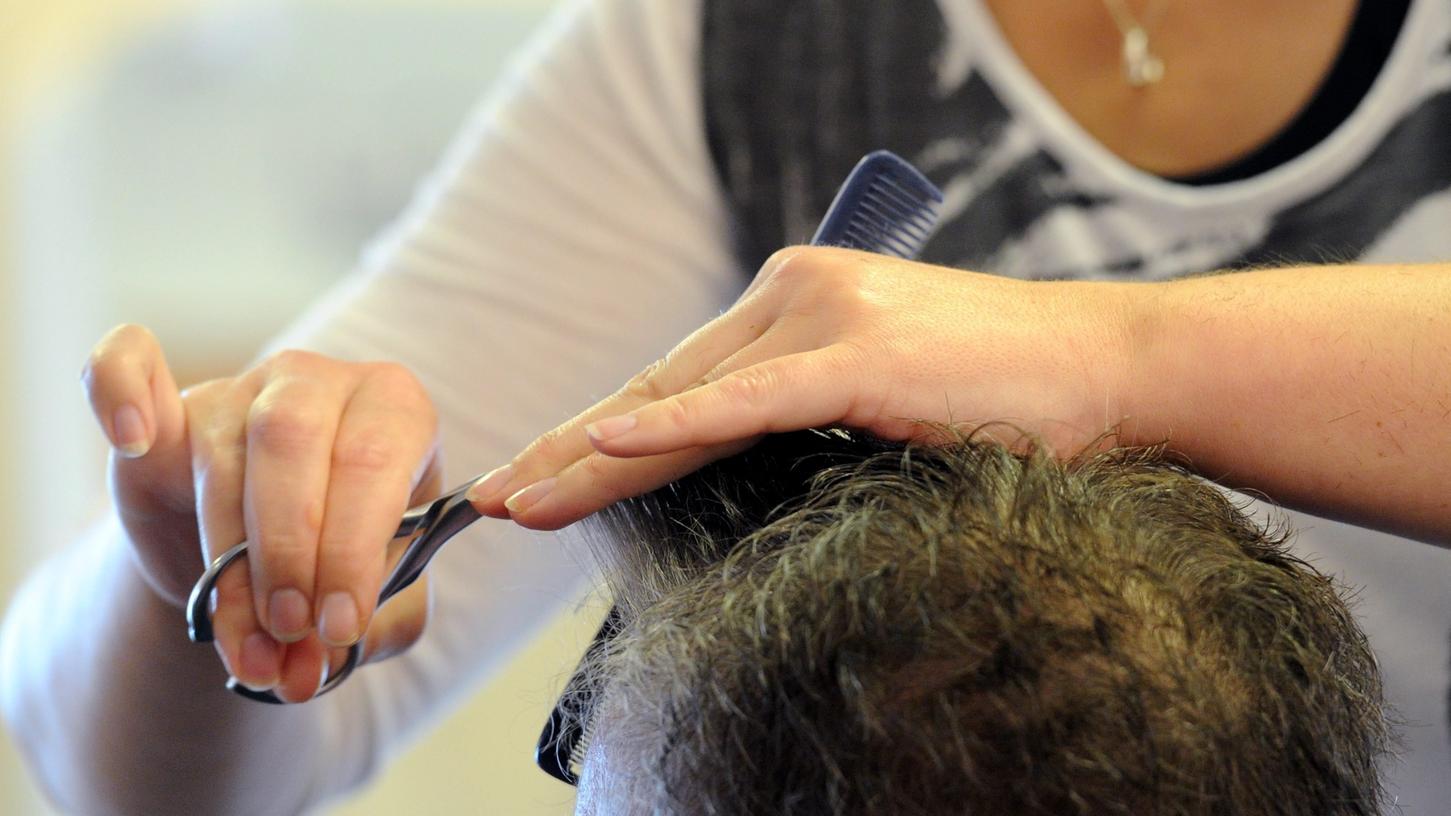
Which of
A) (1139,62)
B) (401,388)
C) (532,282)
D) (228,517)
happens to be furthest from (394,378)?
(1139,62)

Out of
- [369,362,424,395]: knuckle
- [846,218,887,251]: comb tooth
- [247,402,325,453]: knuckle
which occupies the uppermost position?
[846,218,887,251]: comb tooth

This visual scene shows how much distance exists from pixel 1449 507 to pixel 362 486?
46 cm

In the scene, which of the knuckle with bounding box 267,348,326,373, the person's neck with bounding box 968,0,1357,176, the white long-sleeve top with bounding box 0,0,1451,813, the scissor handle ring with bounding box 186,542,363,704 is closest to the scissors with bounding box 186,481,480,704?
the scissor handle ring with bounding box 186,542,363,704

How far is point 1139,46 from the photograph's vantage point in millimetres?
915

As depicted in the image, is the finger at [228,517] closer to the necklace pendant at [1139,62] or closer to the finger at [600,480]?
the finger at [600,480]

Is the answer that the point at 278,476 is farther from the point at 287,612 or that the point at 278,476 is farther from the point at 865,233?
the point at 865,233

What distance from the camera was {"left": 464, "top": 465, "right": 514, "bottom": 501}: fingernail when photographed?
0.51m

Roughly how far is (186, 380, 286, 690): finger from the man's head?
0.18m

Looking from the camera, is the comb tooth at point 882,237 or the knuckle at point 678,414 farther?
the comb tooth at point 882,237

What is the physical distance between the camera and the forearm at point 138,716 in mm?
757

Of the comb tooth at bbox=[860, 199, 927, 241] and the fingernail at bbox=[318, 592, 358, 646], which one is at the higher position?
the comb tooth at bbox=[860, 199, 927, 241]

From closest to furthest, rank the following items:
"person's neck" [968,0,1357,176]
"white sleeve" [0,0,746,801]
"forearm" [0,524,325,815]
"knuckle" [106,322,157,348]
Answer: "knuckle" [106,322,157,348]
"forearm" [0,524,325,815]
"person's neck" [968,0,1357,176]
"white sleeve" [0,0,746,801]

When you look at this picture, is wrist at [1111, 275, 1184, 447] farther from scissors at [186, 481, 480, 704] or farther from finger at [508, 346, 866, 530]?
scissors at [186, 481, 480, 704]

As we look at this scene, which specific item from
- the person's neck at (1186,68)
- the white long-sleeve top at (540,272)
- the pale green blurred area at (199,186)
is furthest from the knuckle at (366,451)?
the pale green blurred area at (199,186)
